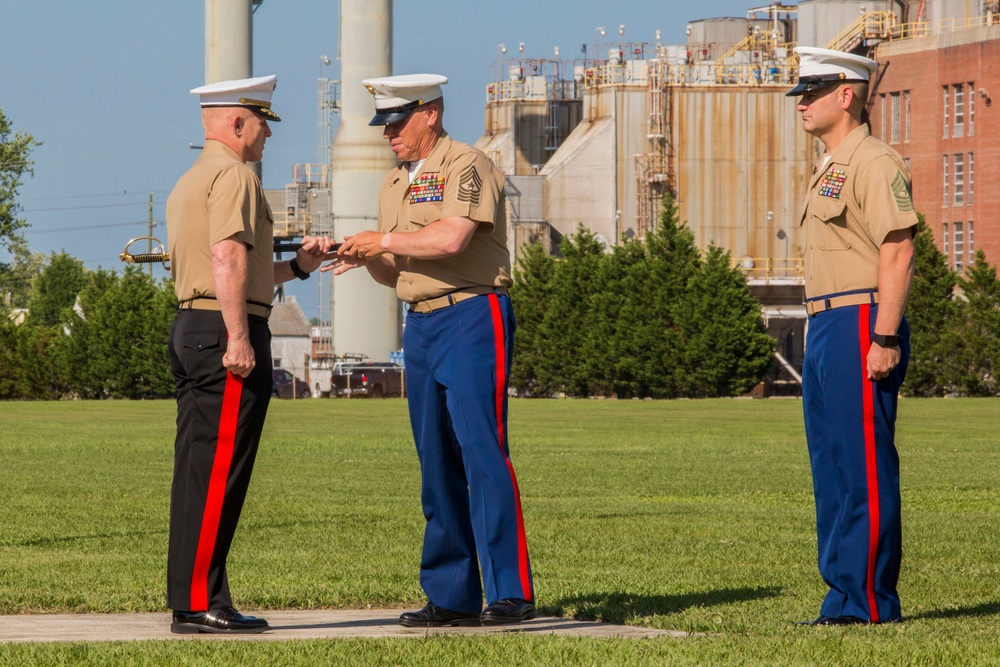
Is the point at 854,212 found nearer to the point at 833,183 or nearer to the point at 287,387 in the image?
the point at 833,183

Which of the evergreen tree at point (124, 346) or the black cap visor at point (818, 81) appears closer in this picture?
the black cap visor at point (818, 81)

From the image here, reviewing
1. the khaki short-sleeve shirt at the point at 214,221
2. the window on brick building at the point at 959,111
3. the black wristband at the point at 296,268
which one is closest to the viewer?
the khaki short-sleeve shirt at the point at 214,221

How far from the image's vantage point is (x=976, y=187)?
85.6 m

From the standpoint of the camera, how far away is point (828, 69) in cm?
777

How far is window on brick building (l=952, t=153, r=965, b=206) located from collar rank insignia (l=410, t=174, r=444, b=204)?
82263 millimetres

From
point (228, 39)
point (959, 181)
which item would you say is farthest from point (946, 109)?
point (228, 39)

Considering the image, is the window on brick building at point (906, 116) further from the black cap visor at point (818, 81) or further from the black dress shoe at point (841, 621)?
the black dress shoe at point (841, 621)

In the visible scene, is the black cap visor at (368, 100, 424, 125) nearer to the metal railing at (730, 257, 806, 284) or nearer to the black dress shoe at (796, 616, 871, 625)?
the black dress shoe at (796, 616, 871, 625)

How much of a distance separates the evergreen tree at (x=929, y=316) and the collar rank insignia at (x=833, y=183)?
5788cm

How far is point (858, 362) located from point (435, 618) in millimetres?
2164

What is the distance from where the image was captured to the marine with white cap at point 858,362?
24.5 feet

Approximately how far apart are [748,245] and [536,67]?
1947 cm

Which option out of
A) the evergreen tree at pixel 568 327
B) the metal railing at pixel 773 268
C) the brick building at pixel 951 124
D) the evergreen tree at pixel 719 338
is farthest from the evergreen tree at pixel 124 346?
the brick building at pixel 951 124

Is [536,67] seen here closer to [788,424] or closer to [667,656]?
[788,424]
